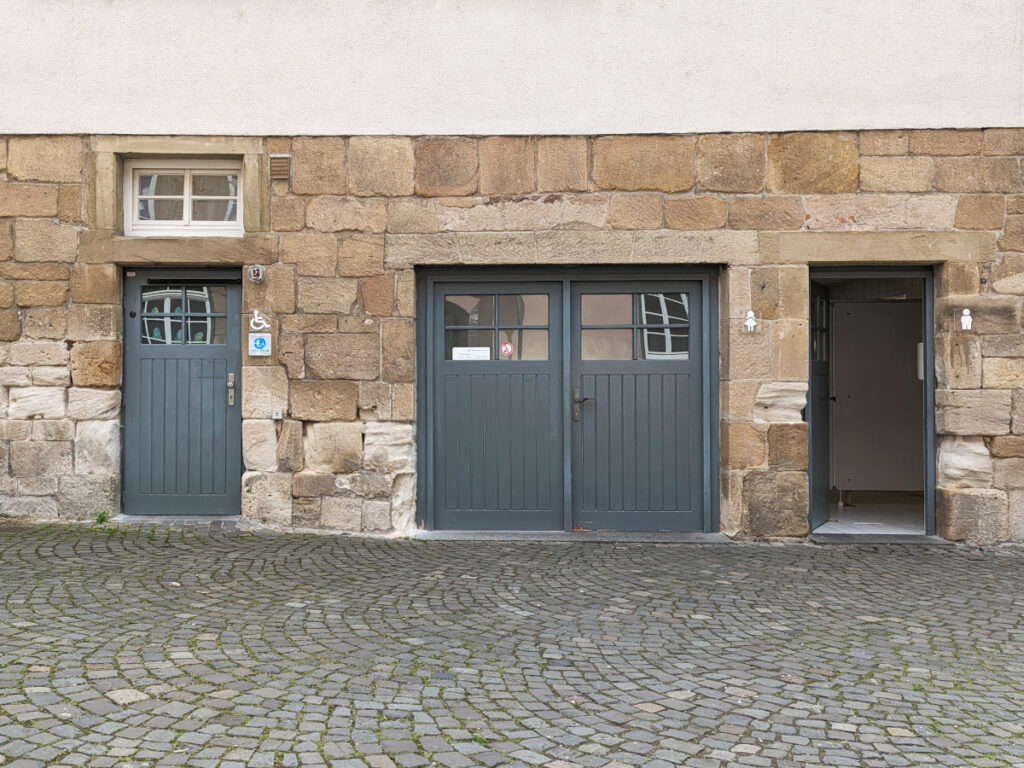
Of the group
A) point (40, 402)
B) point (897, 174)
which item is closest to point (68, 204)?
point (40, 402)

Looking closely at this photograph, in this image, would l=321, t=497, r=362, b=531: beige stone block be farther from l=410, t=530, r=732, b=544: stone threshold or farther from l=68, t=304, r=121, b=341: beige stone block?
l=68, t=304, r=121, b=341: beige stone block

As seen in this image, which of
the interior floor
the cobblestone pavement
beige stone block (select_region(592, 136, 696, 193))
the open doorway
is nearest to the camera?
the cobblestone pavement

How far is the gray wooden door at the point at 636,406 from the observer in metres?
6.94

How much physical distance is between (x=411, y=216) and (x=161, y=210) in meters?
1.96

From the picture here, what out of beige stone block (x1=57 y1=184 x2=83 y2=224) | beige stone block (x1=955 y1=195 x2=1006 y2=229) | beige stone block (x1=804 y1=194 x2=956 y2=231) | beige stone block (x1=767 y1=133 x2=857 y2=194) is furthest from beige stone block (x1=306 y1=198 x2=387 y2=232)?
beige stone block (x1=955 y1=195 x2=1006 y2=229)

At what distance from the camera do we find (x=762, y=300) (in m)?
6.68

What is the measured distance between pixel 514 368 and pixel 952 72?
3.81 metres

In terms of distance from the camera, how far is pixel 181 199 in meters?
7.02

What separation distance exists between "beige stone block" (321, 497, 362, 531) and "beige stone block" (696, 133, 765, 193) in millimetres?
3432

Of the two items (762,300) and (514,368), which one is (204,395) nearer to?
(514,368)

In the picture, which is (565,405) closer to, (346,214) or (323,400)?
(323,400)

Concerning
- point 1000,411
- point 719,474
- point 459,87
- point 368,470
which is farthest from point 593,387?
point 1000,411

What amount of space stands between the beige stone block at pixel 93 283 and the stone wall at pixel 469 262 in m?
0.01

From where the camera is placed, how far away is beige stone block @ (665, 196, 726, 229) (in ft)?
21.9
